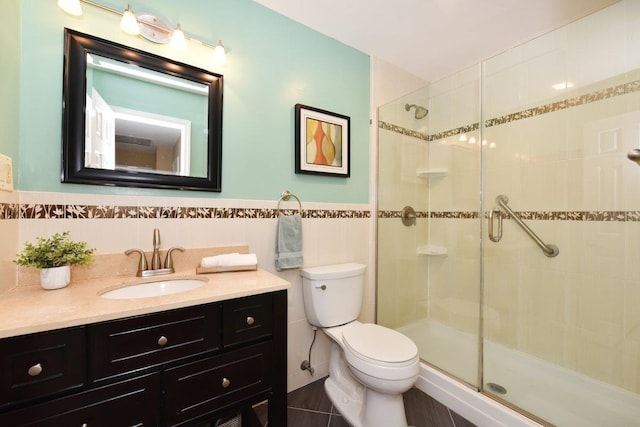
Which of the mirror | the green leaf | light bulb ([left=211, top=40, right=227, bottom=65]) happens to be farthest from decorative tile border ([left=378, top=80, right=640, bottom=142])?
the green leaf

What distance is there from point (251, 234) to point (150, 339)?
0.74 metres

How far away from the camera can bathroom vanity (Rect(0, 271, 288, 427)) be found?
0.67 meters

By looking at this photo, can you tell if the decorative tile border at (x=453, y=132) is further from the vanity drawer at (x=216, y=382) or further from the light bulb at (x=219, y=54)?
the vanity drawer at (x=216, y=382)

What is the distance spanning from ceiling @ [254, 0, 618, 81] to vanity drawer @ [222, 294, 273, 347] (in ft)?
5.46

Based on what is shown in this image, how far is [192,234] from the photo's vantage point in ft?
4.30

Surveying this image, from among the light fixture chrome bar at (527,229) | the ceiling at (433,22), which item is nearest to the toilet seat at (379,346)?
the light fixture chrome bar at (527,229)

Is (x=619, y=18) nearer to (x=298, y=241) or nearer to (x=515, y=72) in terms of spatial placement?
(x=515, y=72)

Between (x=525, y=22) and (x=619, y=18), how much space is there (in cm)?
43

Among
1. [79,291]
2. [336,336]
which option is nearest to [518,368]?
[336,336]

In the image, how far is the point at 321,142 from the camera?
5.70ft

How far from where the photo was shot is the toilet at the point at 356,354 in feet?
3.91

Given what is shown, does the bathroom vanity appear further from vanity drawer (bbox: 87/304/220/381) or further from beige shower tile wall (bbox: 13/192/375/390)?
beige shower tile wall (bbox: 13/192/375/390)

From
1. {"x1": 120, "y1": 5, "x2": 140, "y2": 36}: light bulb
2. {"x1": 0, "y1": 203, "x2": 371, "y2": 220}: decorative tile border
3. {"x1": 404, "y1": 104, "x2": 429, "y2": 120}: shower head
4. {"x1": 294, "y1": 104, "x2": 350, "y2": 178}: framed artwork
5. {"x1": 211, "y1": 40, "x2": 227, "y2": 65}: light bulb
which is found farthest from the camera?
{"x1": 404, "y1": 104, "x2": 429, "y2": 120}: shower head

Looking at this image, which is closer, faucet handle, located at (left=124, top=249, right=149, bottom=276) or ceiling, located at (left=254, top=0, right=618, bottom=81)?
faucet handle, located at (left=124, top=249, right=149, bottom=276)
